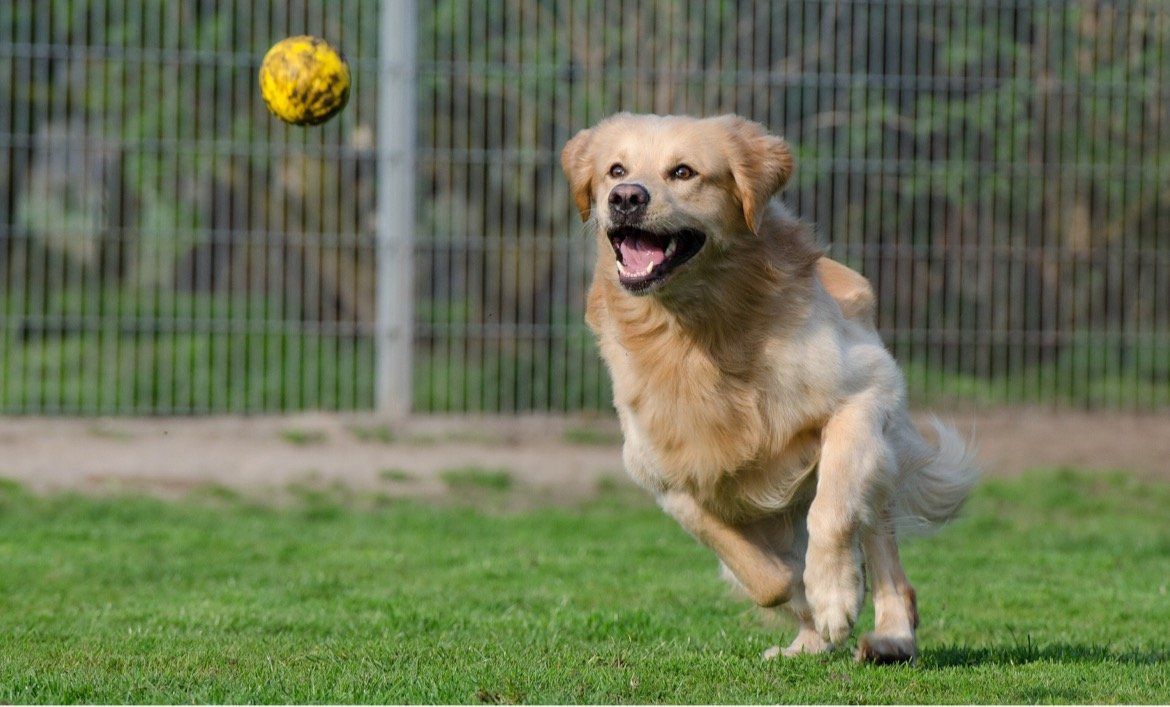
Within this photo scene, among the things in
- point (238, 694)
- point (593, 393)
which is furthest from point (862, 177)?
point (238, 694)

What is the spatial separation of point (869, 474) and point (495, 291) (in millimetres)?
6583

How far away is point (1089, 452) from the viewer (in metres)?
11.1

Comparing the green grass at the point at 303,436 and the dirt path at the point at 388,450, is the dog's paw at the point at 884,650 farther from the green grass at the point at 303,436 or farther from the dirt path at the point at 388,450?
the green grass at the point at 303,436

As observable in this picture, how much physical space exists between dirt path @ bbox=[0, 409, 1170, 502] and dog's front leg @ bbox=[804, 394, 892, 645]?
17.4ft

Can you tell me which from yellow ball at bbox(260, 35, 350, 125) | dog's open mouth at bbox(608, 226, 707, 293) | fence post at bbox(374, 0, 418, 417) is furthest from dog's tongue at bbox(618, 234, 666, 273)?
fence post at bbox(374, 0, 418, 417)

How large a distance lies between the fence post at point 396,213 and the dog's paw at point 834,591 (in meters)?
6.70

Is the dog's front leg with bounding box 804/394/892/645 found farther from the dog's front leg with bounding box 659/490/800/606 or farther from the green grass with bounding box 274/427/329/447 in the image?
the green grass with bounding box 274/427/329/447

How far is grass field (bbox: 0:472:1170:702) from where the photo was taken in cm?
452

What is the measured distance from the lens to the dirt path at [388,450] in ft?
33.7

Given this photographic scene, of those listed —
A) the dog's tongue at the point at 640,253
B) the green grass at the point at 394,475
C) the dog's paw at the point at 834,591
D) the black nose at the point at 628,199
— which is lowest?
the green grass at the point at 394,475

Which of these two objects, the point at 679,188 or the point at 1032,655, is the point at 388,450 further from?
the point at 1032,655

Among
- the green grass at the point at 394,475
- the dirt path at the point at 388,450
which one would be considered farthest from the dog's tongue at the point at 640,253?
the green grass at the point at 394,475

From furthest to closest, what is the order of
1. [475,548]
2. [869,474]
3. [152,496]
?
[152,496] < [475,548] < [869,474]

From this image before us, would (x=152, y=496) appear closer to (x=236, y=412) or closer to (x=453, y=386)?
(x=236, y=412)
